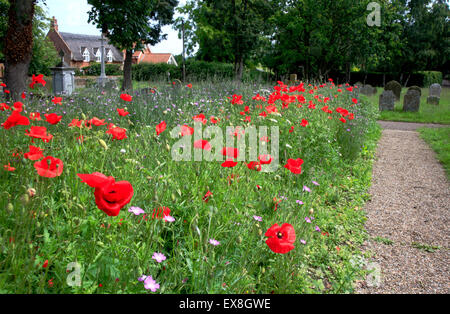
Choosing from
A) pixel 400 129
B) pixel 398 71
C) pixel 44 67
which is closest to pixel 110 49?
pixel 44 67

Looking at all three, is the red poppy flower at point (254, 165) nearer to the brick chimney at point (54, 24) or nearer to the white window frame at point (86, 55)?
the brick chimney at point (54, 24)

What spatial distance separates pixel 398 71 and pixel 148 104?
34545mm

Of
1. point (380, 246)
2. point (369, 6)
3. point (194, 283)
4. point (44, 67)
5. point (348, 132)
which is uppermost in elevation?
point (369, 6)

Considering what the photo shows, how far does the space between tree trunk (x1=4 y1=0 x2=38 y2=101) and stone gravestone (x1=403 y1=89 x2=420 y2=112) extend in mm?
12810

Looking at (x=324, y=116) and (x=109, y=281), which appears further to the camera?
(x=324, y=116)

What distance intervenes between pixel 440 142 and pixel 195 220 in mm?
8181

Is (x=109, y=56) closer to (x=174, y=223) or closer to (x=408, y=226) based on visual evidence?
(x=408, y=226)

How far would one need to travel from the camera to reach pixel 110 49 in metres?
55.0

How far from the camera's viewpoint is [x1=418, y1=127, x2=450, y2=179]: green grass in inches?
256

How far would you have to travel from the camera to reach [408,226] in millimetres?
3645

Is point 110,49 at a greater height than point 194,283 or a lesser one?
greater

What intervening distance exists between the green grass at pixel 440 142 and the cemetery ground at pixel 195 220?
113 cm

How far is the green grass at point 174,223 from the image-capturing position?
160 centimetres

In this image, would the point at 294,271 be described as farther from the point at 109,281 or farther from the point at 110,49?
the point at 110,49
